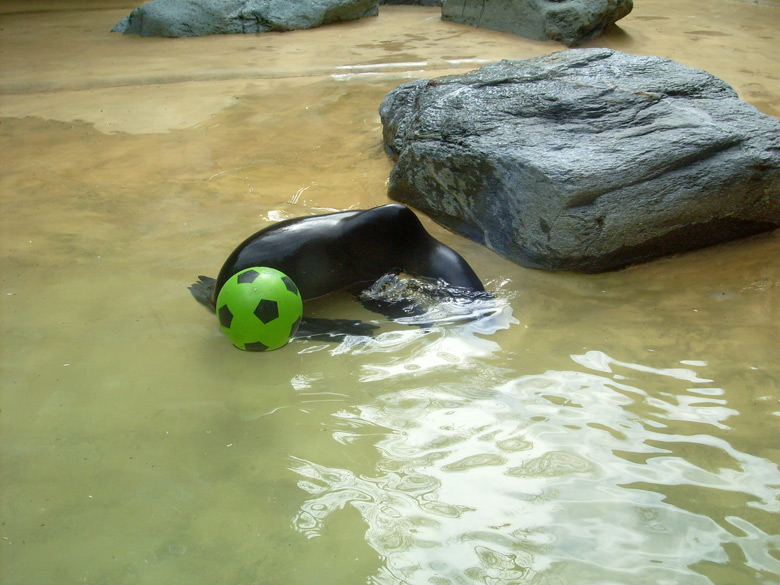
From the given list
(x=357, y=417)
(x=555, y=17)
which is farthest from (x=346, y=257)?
(x=555, y=17)

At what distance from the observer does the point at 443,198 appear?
15.0 ft

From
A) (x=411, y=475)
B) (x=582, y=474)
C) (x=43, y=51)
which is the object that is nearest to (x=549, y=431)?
(x=582, y=474)

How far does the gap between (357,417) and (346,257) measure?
3.95ft

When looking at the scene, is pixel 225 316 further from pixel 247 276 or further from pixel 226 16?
pixel 226 16

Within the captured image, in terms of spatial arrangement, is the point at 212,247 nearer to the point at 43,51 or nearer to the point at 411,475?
the point at 411,475

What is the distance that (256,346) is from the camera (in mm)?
2990

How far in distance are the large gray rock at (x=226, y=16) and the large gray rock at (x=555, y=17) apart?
244cm

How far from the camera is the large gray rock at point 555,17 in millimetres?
9766

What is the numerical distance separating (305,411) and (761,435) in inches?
67.9

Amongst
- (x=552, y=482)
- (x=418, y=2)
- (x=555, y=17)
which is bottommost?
(x=552, y=482)

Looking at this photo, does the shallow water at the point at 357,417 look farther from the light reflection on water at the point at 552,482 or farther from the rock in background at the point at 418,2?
the rock in background at the point at 418,2

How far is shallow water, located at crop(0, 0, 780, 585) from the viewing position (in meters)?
2.12

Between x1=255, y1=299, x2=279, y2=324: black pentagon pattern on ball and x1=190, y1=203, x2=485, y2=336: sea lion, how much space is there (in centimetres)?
43

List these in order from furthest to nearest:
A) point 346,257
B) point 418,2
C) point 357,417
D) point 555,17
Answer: point 418,2 → point 555,17 → point 346,257 → point 357,417
